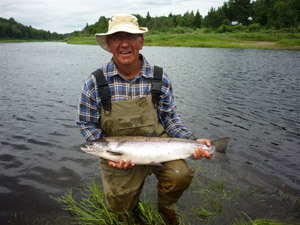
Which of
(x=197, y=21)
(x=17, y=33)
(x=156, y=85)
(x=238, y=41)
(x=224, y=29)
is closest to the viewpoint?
(x=156, y=85)

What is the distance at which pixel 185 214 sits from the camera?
384 centimetres

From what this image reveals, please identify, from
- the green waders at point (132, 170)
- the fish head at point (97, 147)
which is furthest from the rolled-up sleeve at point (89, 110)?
the fish head at point (97, 147)

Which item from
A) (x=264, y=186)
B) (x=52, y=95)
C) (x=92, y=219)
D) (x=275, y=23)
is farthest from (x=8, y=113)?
(x=275, y=23)

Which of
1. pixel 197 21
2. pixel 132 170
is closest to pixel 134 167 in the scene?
pixel 132 170

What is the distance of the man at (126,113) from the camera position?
330cm

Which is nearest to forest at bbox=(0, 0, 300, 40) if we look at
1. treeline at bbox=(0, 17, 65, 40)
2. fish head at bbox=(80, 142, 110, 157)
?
treeline at bbox=(0, 17, 65, 40)

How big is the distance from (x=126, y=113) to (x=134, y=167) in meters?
0.78

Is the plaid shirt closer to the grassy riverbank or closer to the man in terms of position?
the man

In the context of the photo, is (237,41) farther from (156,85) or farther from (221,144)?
(221,144)

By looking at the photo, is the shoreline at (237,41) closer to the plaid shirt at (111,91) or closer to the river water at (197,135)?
the river water at (197,135)

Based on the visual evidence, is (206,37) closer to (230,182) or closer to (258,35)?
(258,35)

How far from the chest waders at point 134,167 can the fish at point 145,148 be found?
172mm

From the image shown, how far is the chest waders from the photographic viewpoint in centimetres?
335

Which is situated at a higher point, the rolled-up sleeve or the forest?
the forest
